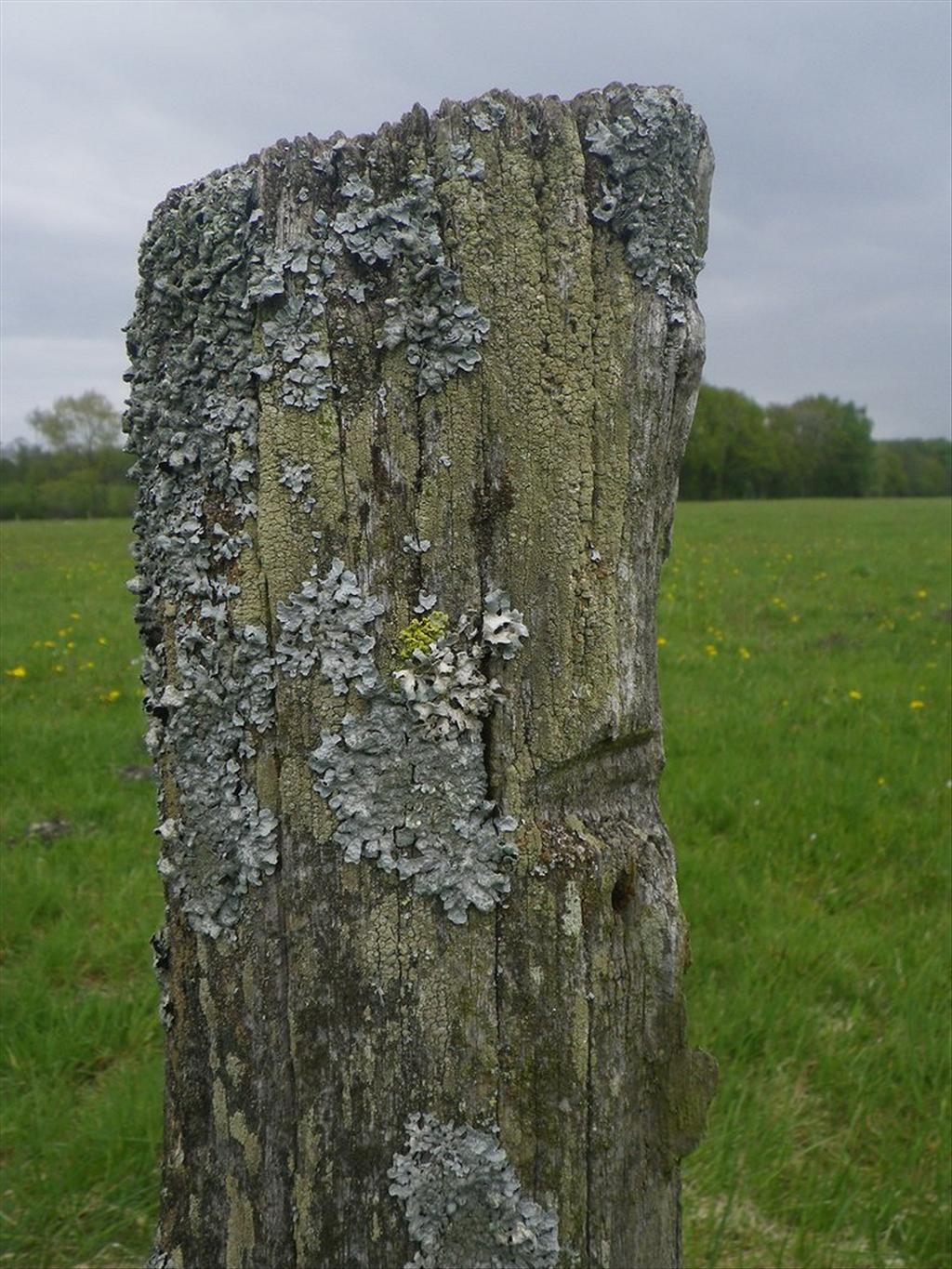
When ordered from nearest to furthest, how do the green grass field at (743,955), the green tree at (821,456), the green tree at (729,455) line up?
the green grass field at (743,955) < the green tree at (729,455) < the green tree at (821,456)

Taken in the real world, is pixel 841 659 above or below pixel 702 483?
below

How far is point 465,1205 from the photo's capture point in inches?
62.7

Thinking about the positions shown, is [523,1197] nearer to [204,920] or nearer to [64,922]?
[204,920]

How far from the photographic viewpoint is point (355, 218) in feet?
4.83

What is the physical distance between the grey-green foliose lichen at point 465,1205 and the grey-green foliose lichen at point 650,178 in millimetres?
1362

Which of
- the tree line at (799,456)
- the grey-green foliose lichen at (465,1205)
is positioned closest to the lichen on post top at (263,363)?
the grey-green foliose lichen at (465,1205)

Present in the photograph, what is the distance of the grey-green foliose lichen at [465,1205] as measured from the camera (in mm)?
1574

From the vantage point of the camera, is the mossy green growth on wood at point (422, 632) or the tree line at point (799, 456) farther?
the tree line at point (799, 456)

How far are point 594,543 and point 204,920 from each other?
90 centimetres

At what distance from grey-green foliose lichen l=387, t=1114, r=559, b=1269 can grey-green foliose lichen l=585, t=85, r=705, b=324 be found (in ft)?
4.47

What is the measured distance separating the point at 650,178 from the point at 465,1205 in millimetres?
1652

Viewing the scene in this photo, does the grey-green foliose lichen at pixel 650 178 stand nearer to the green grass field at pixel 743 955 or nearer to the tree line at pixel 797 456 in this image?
the green grass field at pixel 743 955

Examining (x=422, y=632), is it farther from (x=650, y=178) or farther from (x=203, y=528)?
(x=650, y=178)

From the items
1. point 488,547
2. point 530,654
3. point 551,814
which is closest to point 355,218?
point 488,547
